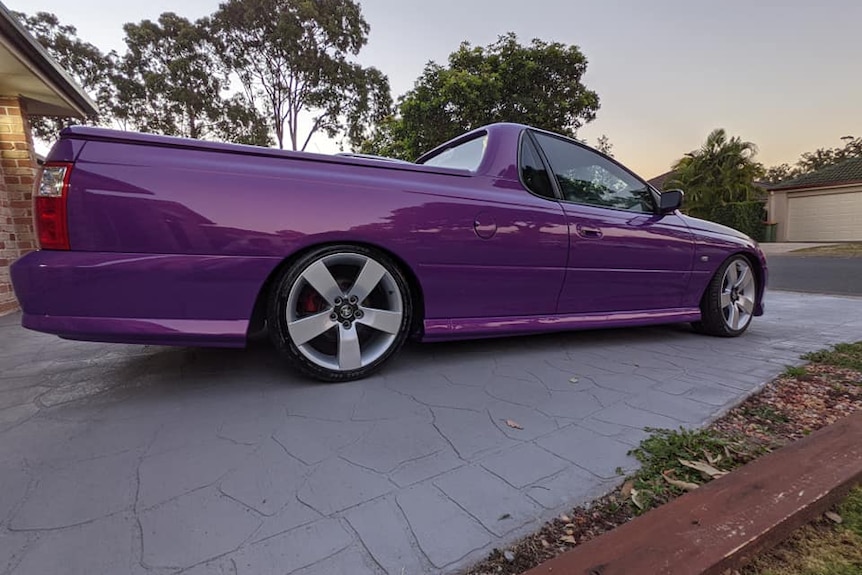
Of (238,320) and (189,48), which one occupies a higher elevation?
(189,48)

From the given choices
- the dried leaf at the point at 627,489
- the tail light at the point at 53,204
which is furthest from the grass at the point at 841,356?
the tail light at the point at 53,204

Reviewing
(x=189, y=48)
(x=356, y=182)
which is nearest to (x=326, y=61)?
(x=189, y=48)

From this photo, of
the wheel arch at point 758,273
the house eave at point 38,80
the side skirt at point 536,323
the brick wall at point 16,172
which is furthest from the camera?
the brick wall at point 16,172

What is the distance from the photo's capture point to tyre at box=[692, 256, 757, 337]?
3.03 m

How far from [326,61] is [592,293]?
49.6ft

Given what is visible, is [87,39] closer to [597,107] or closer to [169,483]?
[597,107]

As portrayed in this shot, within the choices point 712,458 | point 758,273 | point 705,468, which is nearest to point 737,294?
point 758,273

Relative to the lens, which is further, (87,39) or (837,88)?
(87,39)

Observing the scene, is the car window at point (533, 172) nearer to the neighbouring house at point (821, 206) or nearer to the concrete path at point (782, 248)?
the concrete path at point (782, 248)

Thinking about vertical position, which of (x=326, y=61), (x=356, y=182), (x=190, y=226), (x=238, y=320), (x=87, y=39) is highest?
(x=87, y=39)

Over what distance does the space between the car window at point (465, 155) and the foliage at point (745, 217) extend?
2235 centimetres

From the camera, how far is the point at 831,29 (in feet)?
26.9

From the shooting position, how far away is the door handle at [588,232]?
2.41 m

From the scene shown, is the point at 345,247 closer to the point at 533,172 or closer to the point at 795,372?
the point at 533,172
